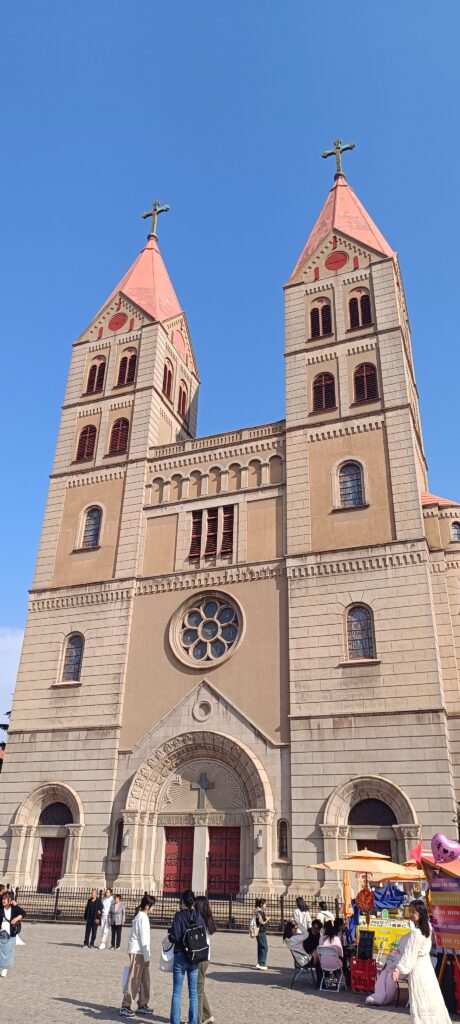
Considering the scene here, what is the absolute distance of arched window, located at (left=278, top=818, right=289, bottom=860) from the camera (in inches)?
971

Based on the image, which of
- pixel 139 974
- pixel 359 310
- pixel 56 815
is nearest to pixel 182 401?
pixel 359 310

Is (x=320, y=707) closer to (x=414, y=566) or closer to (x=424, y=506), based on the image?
(x=414, y=566)

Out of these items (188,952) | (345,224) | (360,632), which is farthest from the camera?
(345,224)

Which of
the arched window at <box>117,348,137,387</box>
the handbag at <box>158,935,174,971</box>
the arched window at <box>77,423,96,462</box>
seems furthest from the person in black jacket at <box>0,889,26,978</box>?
the arched window at <box>117,348,137,387</box>

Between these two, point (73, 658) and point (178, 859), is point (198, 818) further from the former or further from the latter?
point (73, 658)

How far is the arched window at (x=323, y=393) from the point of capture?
105ft

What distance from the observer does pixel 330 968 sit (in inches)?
522

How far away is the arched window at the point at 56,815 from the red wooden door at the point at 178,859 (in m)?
4.27

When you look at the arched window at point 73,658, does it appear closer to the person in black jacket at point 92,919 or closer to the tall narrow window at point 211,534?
the tall narrow window at point 211,534

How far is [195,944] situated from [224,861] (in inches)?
708

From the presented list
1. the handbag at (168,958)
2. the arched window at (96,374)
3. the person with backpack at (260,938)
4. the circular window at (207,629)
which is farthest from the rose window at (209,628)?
the handbag at (168,958)

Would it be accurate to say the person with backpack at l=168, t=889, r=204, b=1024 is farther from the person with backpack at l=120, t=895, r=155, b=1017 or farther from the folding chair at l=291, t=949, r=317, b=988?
the folding chair at l=291, t=949, r=317, b=988

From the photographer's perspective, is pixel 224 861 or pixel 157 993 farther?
pixel 224 861

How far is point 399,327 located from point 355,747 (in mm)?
17782
